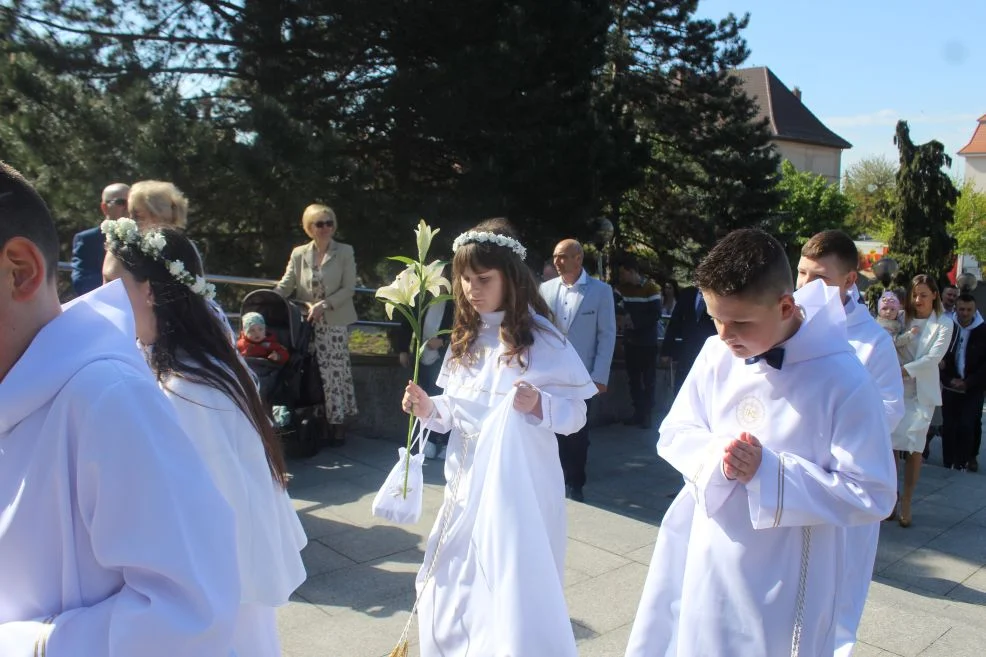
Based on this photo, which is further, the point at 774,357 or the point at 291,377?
the point at 291,377

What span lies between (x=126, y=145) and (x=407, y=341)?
3098 mm

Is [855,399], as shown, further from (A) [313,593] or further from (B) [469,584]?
(A) [313,593]

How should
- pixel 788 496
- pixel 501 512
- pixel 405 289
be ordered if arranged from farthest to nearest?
pixel 405 289 → pixel 501 512 → pixel 788 496

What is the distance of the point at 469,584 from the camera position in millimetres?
3635

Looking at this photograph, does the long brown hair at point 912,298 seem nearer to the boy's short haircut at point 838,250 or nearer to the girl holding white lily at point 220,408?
the boy's short haircut at point 838,250

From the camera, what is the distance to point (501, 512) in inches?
142

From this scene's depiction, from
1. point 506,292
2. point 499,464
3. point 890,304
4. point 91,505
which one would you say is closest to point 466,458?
point 499,464

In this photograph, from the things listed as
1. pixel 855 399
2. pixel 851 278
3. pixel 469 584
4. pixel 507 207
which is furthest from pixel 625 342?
pixel 855 399

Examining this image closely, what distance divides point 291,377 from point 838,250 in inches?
180

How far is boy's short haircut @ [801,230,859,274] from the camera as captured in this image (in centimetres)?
423

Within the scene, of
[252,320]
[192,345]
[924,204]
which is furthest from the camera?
[924,204]

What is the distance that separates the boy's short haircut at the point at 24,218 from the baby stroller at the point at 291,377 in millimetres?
5510

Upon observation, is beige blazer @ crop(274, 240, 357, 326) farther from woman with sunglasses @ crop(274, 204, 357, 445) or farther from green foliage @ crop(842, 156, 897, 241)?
green foliage @ crop(842, 156, 897, 241)

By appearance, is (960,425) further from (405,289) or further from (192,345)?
(192,345)
